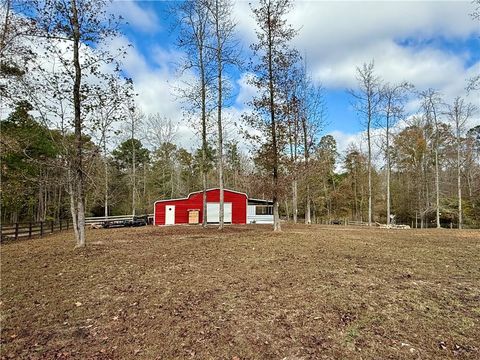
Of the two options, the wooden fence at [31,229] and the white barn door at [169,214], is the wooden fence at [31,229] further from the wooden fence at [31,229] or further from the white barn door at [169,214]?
the white barn door at [169,214]

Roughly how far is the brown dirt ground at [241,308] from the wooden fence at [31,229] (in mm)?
9682

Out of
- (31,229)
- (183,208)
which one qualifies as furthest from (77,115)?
(183,208)

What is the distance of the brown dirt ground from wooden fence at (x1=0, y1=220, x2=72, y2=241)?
968cm

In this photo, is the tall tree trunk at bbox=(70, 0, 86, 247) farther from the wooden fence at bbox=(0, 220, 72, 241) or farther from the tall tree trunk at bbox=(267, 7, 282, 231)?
the wooden fence at bbox=(0, 220, 72, 241)

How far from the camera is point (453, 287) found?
5438 millimetres

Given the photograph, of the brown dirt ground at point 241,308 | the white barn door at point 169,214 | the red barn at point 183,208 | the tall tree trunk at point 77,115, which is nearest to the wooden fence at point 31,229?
the red barn at point 183,208

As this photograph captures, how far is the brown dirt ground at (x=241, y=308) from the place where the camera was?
3.43m

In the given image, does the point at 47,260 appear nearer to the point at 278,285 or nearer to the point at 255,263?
the point at 255,263

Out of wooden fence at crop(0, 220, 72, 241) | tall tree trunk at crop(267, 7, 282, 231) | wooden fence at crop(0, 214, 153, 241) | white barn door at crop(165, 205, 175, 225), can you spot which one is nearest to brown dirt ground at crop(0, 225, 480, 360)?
tall tree trunk at crop(267, 7, 282, 231)

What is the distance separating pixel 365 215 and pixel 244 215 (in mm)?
18961

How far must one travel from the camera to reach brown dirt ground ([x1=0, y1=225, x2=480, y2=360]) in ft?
11.3

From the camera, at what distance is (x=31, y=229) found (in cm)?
1694

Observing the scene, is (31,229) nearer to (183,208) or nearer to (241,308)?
(183,208)

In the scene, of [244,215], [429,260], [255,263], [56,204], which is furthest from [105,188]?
[429,260]
